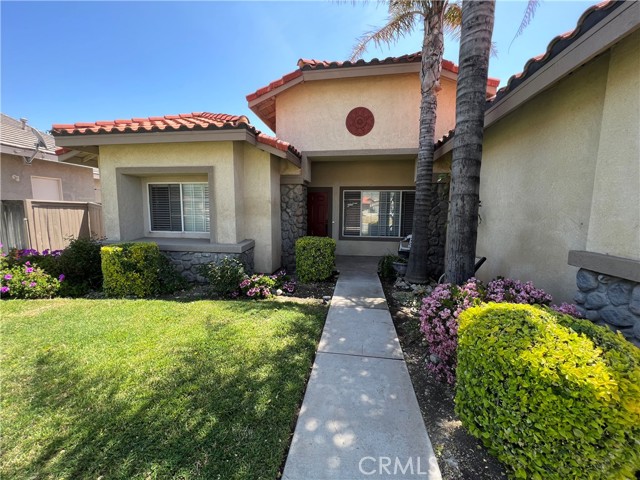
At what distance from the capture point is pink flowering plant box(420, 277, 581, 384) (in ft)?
10.6

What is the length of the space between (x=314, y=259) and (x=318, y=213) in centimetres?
425

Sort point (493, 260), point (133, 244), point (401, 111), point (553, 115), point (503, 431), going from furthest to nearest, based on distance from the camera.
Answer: point (401, 111) → point (133, 244) → point (493, 260) → point (553, 115) → point (503, 431)

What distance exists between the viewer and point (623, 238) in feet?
8.89

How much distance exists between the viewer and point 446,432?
8.41ft

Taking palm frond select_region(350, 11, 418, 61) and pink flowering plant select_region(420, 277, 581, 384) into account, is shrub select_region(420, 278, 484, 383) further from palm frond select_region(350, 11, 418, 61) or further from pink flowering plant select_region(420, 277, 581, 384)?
palm frond select_region(350, 11, 418, 61)

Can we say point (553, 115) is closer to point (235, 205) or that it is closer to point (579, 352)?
point (579, 352)

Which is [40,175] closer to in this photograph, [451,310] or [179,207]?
[179,207]

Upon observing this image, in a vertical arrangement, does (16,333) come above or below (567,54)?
below

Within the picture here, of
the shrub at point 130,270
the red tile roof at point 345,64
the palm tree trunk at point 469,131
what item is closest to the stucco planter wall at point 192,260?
the shrub at point 130,270

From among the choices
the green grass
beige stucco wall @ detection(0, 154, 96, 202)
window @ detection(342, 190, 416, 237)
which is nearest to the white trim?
the green grass

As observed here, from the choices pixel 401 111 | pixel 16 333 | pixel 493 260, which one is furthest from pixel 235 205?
pixel 493 260

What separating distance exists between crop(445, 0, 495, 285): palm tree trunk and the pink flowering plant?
71cm

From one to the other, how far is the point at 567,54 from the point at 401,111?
550 centimetres

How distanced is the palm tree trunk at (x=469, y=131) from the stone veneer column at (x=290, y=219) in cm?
556
